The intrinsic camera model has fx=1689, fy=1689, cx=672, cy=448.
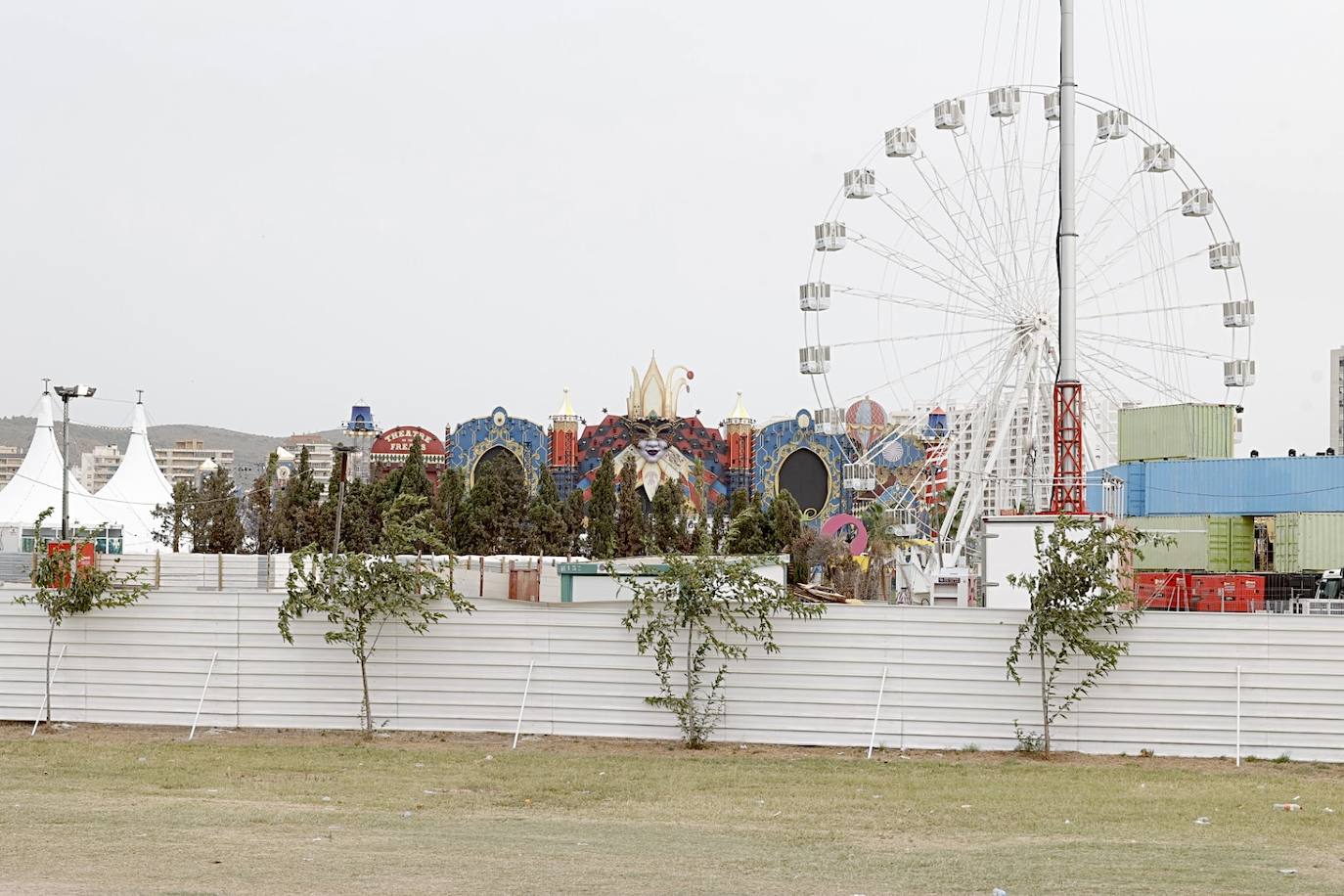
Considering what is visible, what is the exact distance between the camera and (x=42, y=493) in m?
76.8

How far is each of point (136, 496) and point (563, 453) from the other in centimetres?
2606

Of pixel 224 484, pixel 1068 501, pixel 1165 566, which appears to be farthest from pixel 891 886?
pixel 224 484

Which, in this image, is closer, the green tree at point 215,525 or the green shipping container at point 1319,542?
the green shipping container at point 1319,542

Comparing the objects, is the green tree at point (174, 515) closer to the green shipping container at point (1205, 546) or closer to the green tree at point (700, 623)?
the green shipping container at point (1205, 546)

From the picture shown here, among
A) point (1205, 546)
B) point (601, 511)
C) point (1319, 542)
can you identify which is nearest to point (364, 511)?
point (601, 511)

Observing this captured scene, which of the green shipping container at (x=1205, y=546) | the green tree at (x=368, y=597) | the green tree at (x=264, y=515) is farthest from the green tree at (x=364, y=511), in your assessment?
the green tree at (x=368, y=597)

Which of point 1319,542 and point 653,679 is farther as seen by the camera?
point 1319,542

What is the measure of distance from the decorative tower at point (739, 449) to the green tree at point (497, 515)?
1750cm

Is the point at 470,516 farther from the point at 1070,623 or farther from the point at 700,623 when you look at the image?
the point at 1070,623

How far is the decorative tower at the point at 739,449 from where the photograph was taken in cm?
9725

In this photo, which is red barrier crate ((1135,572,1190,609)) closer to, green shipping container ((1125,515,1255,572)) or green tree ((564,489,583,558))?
green shipping container ((1125,515,1255,572))

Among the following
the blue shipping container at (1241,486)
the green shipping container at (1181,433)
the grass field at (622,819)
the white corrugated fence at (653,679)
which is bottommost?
the grass field at (622,819)

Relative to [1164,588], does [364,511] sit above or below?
above

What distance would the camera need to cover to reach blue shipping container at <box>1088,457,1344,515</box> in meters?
53.2
